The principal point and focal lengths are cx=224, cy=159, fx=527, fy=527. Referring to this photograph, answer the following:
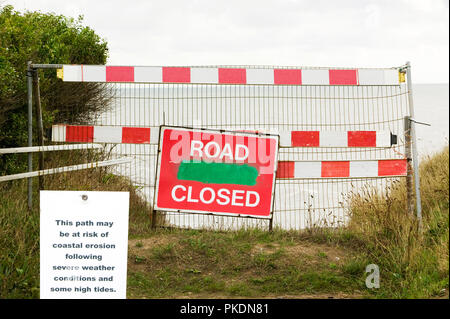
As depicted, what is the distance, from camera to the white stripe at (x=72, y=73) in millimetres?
8172

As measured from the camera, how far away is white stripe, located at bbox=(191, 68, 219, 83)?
26.2 feet

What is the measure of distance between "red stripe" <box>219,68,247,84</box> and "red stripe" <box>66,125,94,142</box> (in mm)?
2255

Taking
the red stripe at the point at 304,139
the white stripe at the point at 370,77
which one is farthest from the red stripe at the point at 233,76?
the white stripe at the point at 370,77

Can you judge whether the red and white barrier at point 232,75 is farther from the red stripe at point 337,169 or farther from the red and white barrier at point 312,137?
the red stripe at point 337,169

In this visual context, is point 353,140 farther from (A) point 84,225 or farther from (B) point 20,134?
(B) point 20,134

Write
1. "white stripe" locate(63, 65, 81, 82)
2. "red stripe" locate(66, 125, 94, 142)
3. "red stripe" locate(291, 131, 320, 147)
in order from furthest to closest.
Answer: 1. "red stripe" locate(66, 125, 94, 142)
2. "red stripe" locate(291, 131, 320, 147)
3. "white stripe" locate(63, 65, 81, 82)

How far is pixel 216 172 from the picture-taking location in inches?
312

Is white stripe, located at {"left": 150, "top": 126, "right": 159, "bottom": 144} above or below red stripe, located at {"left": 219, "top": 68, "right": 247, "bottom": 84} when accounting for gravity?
below

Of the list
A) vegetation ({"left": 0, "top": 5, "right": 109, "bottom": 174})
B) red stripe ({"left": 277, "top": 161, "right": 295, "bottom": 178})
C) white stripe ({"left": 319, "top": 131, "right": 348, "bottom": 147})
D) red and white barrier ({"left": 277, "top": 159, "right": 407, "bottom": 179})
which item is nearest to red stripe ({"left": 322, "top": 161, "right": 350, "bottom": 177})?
red and white barrier ({"left": 277, "top": 159, "right": 407, "bottom": 179})

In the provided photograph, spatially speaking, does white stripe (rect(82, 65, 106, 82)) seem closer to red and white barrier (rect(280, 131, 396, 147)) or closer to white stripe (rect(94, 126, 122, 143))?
white stripe (rect(94, 126, 122, 143))

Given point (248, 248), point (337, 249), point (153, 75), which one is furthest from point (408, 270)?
point (153, 75)

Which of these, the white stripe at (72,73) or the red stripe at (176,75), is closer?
the red stripe at (176,75)

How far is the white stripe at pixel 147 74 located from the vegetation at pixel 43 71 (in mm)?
2337
